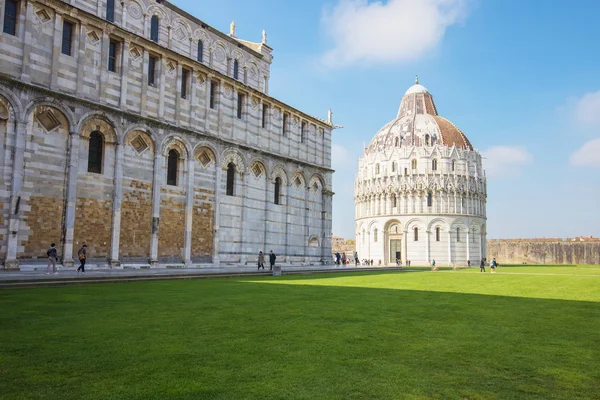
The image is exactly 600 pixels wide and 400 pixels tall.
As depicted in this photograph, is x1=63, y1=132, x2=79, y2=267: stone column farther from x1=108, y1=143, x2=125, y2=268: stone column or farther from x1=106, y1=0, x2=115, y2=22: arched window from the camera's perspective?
x1=106, y1=0, x2=115, y2=22: arched window

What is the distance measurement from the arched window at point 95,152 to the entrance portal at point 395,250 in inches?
2354

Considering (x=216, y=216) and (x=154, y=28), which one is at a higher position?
(x=154, y=28)

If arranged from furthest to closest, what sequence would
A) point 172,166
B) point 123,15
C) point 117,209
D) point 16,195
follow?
point 172,166 → point 123,15 → point 117,209 → point 16,195

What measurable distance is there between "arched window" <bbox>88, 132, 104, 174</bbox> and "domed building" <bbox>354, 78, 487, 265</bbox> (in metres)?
57.4

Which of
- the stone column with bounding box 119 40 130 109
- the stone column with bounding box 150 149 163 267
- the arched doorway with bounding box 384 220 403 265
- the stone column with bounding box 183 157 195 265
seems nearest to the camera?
the stone column with bounding box 119 40 130 109

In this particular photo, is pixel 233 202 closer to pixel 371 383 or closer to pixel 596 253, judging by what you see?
pixel 371 383

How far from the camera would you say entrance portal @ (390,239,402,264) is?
76.1 metres

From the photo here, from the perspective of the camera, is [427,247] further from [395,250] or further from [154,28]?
[154,28]

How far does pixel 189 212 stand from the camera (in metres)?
27.5

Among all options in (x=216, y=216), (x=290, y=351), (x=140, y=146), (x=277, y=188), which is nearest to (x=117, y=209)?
(x=140, y=146)

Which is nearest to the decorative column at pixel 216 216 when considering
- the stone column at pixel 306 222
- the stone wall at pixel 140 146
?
the stone wall at pixel 140 146

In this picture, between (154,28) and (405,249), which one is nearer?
(154,28)

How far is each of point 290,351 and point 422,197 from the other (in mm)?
72643

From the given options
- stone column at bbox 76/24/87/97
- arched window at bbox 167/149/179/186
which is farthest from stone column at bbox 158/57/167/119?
stone column at bbox 76/24/87/97
